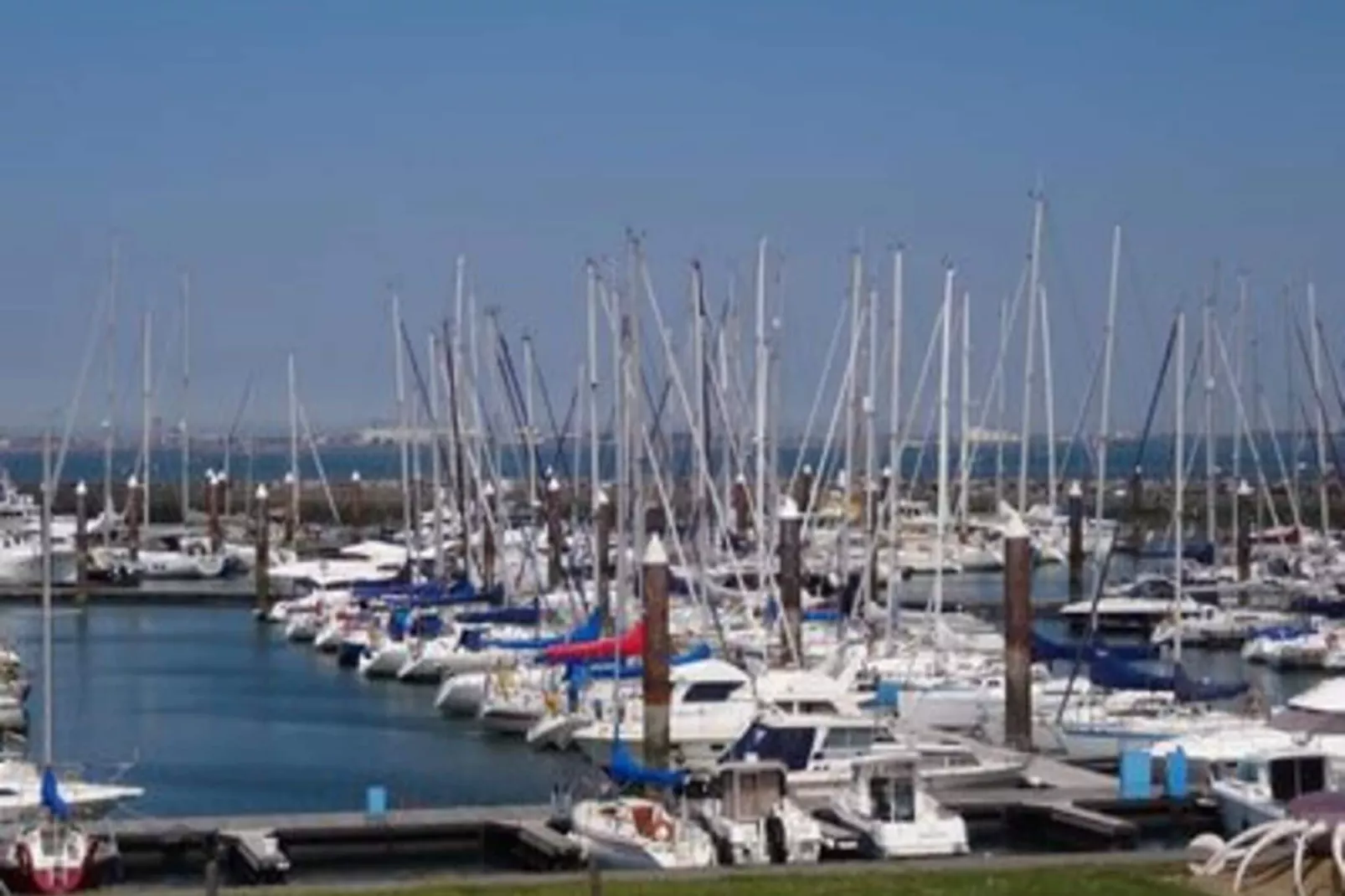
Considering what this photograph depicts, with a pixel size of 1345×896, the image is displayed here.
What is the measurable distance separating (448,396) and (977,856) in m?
55.7

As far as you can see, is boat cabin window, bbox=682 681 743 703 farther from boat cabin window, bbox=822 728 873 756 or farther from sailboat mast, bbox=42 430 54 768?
sailboat mast, bbox=42 430 54 768

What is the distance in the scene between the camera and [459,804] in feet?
163

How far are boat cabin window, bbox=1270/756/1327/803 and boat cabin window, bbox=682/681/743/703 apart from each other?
17.2 m

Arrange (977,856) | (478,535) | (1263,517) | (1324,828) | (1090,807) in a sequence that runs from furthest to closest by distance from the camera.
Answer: (1263,517) → (478,535) → (1090,807) → (977,856) → (1324,828)

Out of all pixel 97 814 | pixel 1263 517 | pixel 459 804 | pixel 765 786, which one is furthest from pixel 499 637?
pixel 1263 517

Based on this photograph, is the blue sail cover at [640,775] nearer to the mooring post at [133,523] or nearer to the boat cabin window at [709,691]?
the boat cabin window at [709,691]

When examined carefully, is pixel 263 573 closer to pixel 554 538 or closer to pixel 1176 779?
pixel 554 538

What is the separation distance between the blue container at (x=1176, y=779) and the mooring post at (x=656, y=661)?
9869 millimetres

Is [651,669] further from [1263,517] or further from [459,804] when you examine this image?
[1263,517]

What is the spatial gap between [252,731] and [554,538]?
2181 centimetres

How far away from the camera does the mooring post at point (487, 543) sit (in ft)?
274

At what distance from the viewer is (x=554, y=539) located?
84938 millimetres

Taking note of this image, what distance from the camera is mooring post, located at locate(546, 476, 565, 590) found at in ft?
272

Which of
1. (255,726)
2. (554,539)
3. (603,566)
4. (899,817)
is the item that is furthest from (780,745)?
(554,539)
